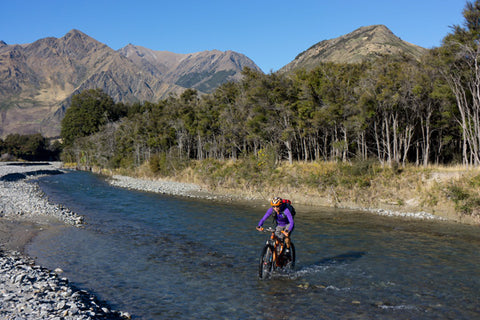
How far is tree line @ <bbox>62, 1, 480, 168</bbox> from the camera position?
108ft

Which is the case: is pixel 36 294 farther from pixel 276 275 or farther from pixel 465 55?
pixel 465 55

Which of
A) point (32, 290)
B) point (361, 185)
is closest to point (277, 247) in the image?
point (32, 290)

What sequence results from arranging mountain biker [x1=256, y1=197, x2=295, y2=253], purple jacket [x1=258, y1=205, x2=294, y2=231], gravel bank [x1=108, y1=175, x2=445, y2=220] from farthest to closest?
1. gravel bank [x1=108, y1=175, x2=445, y2=220]
2. purple jacket [x1=258, y1=205, x2=294, y2=231]
3. mountain biker [x1=256, y1=197, x2=295, y2=253]

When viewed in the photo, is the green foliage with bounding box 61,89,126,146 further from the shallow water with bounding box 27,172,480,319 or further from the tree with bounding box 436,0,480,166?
the tree with bounding box 436,0,480,166

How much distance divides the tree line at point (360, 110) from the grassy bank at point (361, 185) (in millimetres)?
2799

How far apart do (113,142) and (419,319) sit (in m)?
90.8

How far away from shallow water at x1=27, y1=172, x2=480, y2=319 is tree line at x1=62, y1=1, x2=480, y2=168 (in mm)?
15024

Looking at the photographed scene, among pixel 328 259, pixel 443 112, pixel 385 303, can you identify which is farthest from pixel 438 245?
pixel 443 112

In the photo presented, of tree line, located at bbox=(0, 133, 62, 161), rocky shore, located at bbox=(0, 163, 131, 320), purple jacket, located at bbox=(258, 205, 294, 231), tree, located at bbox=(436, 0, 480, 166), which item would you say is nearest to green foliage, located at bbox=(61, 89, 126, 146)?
tree line, located at bbox=(0, 133, 62, 161)

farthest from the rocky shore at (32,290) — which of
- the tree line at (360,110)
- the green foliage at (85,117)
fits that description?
the green foliage at (85,117)

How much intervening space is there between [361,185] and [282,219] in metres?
23.6

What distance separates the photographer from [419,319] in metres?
10.2

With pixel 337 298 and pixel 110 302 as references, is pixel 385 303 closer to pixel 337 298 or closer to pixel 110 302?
pixel 337 298

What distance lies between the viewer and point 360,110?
38.8m
